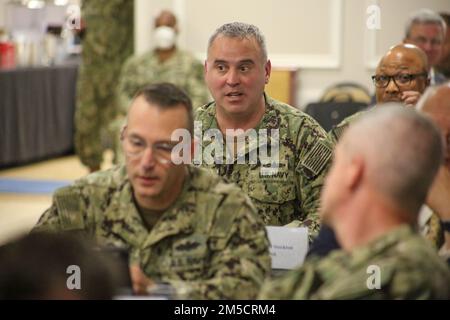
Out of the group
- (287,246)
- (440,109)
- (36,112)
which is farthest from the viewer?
(36,112)

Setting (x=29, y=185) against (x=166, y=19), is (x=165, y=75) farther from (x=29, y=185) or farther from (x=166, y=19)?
(x=29, y=185)

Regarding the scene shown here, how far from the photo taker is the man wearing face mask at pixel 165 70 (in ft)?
22.3

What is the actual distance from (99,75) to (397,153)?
6.21 meters

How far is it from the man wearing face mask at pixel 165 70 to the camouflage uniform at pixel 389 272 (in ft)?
16.5

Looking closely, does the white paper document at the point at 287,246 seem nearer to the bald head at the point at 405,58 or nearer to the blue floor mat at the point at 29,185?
the bald head at the point at 405,58

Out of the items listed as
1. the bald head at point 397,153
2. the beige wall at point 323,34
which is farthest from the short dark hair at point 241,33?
the beige wall at point 323,34

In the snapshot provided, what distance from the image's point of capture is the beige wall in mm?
5539

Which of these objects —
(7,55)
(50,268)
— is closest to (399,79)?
(50,268)

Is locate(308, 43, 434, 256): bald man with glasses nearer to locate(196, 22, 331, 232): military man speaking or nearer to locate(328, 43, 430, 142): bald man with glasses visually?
locate(328, 43, 430, 142): bald man with glasses

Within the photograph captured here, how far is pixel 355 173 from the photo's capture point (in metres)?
1.72

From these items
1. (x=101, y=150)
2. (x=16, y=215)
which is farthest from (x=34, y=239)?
(x=101, y=150)

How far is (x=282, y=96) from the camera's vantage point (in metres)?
5.40
